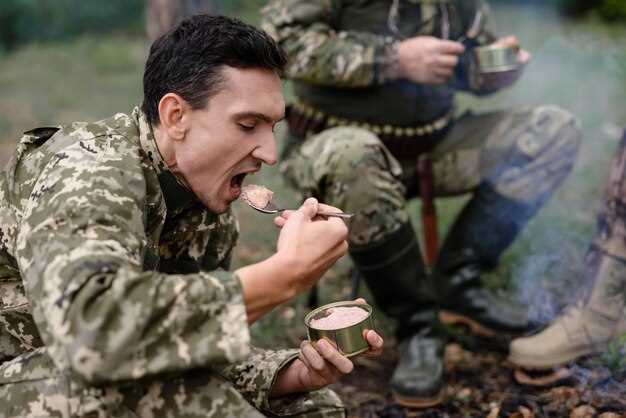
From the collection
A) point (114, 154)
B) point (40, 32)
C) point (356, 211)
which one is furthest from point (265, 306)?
point (40, 32)

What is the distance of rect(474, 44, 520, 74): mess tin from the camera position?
14.5 ft

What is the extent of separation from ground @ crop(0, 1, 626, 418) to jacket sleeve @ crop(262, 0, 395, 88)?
4.82 feet

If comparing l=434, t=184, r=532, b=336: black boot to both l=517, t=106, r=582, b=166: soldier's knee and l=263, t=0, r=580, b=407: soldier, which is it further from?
l=517, t=106, r=582, b=166: soldier's knee

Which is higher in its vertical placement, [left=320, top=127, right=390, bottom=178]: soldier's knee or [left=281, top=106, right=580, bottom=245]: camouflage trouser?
[left=320, top=127, right=390, bottom=178]: soldier's knee

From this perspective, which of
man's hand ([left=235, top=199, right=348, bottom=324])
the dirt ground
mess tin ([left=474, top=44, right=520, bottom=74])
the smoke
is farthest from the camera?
the smoke

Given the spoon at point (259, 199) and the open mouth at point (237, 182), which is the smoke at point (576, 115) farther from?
the open mouth at point (237, 182)

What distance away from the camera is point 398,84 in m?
4.47

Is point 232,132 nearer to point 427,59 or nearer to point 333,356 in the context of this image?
point 333,356

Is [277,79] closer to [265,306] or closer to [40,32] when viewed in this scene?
[265,306]

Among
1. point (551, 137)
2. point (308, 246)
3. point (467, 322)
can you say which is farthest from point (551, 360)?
point (308, 246)

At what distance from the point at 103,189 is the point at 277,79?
2.33 ft

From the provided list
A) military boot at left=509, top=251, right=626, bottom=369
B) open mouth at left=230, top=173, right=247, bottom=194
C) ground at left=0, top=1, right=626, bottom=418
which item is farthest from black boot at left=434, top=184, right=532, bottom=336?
open mouth at left=230, top=173, right=247, bottom=194

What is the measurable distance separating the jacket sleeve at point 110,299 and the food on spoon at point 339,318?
58 cm

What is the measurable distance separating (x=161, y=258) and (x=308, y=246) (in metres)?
0.97
